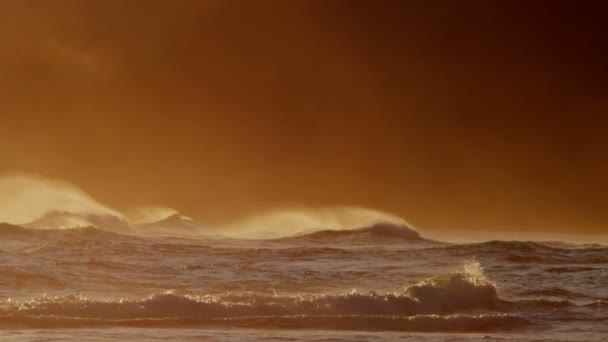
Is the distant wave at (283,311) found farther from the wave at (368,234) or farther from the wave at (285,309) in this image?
the wave at (368,234)

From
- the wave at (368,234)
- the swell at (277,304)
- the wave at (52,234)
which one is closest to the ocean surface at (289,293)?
the swell at (277,304)

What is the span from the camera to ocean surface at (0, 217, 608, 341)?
18.1 metres

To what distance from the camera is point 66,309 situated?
18750 millimetres

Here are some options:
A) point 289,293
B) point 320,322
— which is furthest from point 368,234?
point 320,322

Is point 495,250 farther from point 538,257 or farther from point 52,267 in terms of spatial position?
point 52,267

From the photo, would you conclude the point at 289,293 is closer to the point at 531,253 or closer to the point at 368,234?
the point at 531,253

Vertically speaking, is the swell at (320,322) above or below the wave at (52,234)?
below

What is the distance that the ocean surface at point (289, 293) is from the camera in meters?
18.1

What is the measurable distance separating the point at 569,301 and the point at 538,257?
955 centimetres

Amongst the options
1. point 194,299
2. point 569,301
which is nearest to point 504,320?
point 569,301

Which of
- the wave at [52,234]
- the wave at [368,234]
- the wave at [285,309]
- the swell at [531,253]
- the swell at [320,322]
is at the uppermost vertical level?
the wave at [368,234]

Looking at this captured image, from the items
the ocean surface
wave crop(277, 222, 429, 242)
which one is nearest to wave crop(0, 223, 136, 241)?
the ocean surface

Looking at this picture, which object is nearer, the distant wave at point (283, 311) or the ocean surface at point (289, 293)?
the ocean surface at point (289, 293)

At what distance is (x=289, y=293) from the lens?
22.6 metres
